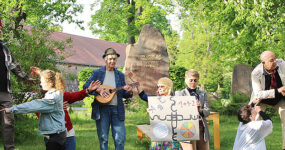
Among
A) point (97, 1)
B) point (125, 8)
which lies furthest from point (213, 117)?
point (97, 1)

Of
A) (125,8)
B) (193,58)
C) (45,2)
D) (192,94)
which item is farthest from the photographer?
(193,58)

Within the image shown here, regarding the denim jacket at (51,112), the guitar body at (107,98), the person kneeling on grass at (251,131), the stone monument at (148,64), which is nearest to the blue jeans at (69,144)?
the denim jacket at (51,112)

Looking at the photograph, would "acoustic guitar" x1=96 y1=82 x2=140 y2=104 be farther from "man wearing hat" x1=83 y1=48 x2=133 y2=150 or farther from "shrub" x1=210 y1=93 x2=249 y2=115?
"shrub" x1=210 y1=93 x2=249 y2=115

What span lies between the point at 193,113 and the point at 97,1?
25.5m

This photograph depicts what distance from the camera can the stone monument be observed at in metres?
14.9

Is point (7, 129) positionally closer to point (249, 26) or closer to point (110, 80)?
point (110, 80)

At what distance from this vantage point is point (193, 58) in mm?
32594

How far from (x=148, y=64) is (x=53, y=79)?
1027 centimetres

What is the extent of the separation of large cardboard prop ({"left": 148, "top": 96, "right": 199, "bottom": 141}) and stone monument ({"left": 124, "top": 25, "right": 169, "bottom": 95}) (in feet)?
32.3

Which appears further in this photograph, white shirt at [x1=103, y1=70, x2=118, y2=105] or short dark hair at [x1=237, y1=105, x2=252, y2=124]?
white shirt at [x1=103, y1=70, x2=118, y2=105]

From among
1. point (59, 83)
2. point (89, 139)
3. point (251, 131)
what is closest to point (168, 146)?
point (251, 131)

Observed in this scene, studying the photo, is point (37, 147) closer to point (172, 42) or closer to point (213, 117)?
point (213, 117)

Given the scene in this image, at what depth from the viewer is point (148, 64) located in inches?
588

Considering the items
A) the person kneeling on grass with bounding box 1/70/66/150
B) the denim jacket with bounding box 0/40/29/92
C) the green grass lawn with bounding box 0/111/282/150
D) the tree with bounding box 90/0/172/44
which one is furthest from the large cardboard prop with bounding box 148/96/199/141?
the tree with bounding box 90/0/172/44
